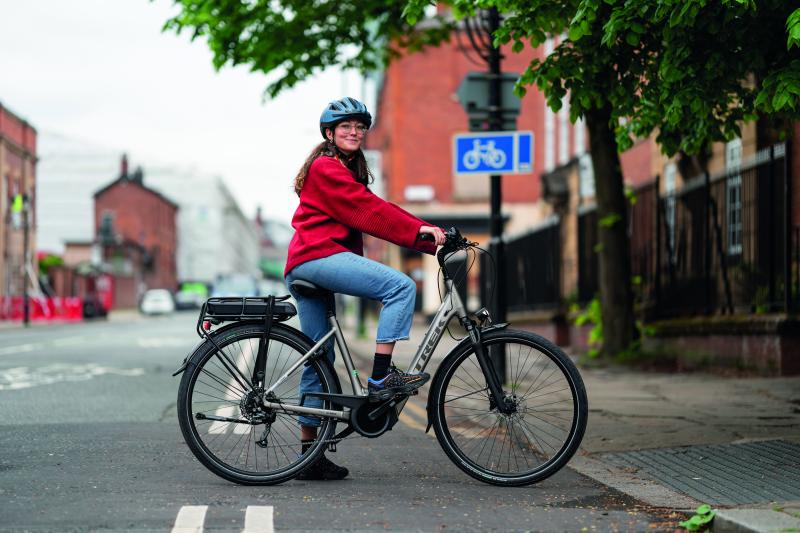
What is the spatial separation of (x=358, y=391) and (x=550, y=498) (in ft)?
3.55

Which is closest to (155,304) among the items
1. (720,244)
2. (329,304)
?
(720,244)

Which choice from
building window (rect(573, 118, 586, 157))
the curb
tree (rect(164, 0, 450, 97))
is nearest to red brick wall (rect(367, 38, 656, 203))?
building window (rect(573, 118, 586, 157))

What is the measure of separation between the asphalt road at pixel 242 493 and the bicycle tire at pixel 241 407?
0.36ft

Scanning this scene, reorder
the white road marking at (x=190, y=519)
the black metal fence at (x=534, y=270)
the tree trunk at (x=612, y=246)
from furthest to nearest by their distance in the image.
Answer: the black metal fence at (x=534, y=270) < the tree trunk at (x=612, y=246) < the white road marking at (x=190, y=519)

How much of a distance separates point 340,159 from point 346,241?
0.42m

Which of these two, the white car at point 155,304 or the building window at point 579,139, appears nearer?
the building window at point 579,139

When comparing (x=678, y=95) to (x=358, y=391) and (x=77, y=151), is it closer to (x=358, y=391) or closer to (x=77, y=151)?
(x=358, y=391)

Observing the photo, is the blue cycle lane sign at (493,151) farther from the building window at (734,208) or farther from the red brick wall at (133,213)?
the red brick wall at (133,213)

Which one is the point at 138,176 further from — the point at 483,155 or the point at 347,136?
the point at 347,136

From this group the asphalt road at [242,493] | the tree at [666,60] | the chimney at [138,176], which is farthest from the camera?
the chimney at [138,176]

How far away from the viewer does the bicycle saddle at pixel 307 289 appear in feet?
18.6

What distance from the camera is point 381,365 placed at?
18.4ft

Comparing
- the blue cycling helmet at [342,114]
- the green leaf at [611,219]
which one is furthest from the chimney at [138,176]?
the blue cycling helmet at [342,114]

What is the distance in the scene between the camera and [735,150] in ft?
55.1
